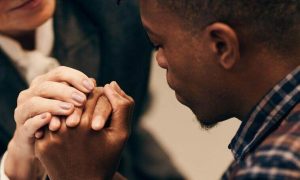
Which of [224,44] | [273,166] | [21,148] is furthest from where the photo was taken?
[21,148]

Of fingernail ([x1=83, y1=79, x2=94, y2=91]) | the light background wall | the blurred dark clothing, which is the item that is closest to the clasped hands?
fingernail ([x1=83, y1=79, x2=94, y2=91])

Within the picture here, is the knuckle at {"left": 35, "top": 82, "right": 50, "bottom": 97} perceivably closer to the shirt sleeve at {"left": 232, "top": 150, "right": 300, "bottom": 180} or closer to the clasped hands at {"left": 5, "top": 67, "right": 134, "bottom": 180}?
the clasped hands at {"left": 5, "top": 67, "right": 134, "bottom": 180}

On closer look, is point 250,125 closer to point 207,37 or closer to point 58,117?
point 207,37

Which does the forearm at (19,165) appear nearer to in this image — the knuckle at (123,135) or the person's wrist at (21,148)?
the person's wrist at (21,148)

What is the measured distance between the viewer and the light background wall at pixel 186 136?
168 centimetres

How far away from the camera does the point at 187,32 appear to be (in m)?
0.74

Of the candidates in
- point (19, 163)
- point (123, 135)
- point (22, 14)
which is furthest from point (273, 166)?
point (22, 14)

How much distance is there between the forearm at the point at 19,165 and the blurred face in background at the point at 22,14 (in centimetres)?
28

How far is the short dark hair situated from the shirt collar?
5 centimetres

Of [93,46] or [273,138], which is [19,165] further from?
[273,138]

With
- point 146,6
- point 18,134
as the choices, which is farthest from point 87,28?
point 146,6

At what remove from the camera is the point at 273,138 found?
0.65 metres

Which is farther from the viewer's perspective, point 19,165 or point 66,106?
point 19,165

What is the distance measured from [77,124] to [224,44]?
0.87 ft
